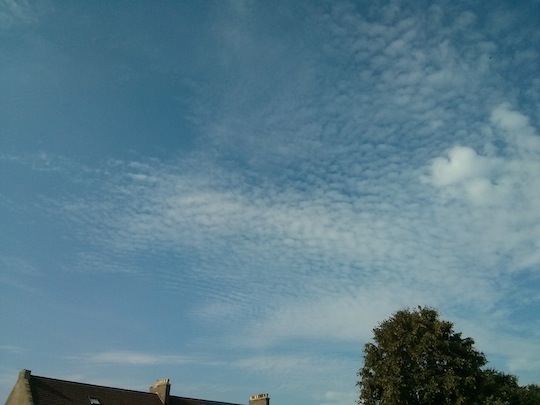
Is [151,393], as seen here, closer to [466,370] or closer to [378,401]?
[378,401]

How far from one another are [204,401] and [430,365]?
27.7m

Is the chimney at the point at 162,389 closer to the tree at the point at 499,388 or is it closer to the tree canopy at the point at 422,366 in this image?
the tree canopy at the point at 422,366

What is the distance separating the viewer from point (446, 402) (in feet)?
136

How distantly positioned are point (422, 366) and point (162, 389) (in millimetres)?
28184

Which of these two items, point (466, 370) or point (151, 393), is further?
point (151, 393)

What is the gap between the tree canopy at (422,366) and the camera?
41.6 metres

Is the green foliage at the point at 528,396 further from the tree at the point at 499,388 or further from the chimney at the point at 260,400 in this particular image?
the chimney at the point at 260,400

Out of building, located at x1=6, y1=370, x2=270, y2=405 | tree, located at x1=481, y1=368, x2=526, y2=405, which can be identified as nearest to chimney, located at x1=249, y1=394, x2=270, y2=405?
building, located at x1=6, y1=370, x2=270, y2=405

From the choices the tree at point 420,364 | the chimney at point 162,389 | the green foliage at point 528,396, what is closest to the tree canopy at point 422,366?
the tree at point 420,364

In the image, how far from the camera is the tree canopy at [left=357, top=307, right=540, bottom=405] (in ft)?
136

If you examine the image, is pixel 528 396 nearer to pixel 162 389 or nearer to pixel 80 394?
pixel 162 389

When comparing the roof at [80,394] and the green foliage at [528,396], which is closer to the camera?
the roof at [80,394]

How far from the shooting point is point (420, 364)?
42.9 m

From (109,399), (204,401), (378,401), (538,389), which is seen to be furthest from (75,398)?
(538,389)
